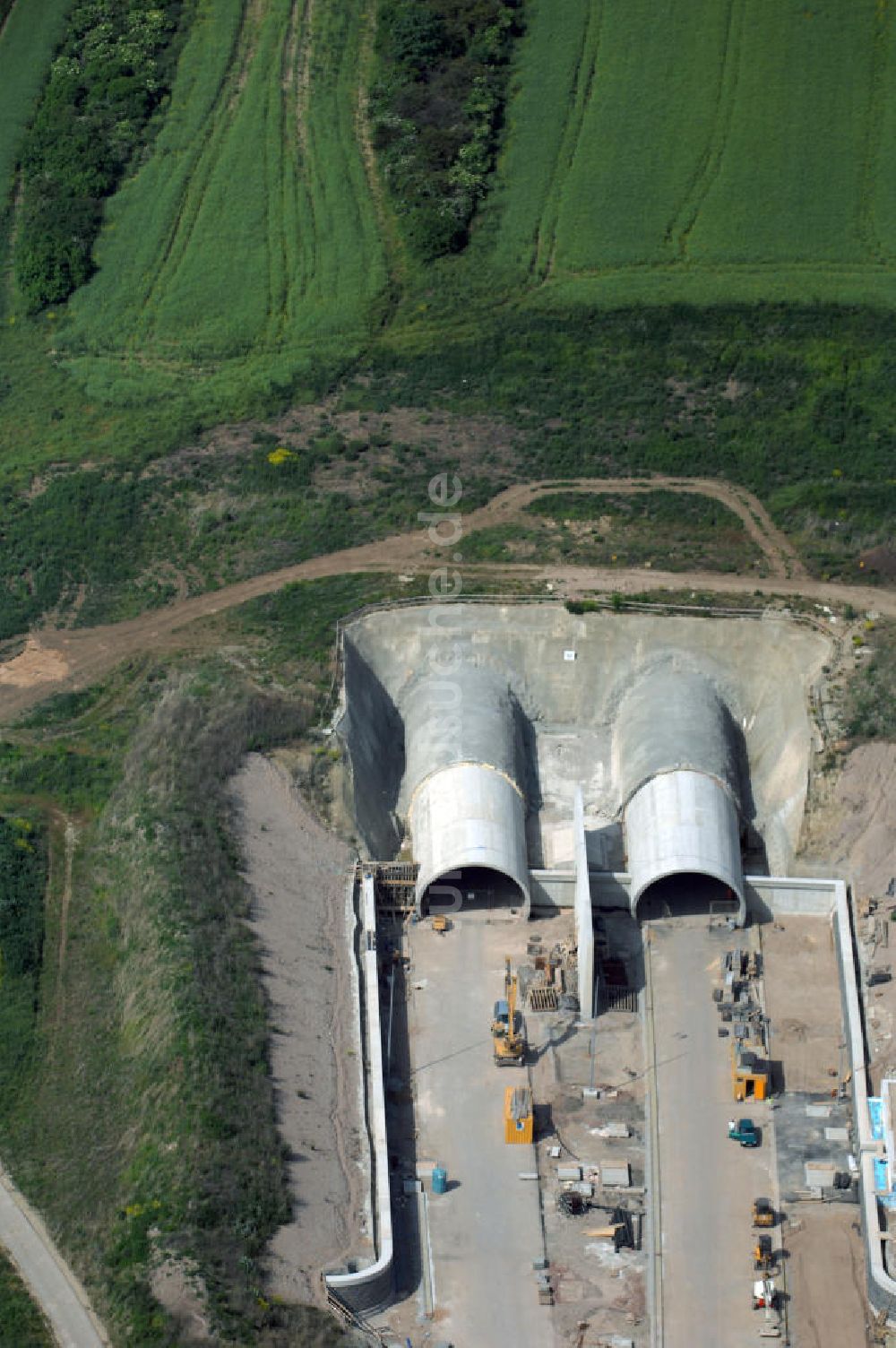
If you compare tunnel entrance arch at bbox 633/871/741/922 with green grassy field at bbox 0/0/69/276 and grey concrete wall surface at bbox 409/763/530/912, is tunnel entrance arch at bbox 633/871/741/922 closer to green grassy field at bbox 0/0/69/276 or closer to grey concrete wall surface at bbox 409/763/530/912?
grey concrete wall surface at bbox 409/763/530/912

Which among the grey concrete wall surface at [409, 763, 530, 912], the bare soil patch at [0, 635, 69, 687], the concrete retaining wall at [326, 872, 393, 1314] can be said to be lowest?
the concrete retaining wall at [326, 872, 393, 1314]

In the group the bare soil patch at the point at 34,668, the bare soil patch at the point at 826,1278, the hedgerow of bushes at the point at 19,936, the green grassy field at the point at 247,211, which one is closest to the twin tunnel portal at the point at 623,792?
the bare soil patch at the point at 826,1278

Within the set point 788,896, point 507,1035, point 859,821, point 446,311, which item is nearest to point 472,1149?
point 507,1035

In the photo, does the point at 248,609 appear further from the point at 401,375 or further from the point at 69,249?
the point at 69,249

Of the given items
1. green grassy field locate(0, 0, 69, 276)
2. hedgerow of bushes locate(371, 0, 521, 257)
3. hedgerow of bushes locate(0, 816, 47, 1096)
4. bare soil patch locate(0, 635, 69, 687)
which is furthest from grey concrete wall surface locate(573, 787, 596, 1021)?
green grassy field locate(0, 0, 69, 276)

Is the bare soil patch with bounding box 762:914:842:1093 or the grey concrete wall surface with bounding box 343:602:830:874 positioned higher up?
the grey concrete wall surface with bounding box 343:602:830:874

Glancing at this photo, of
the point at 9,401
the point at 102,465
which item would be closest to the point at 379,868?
the point at 102,465

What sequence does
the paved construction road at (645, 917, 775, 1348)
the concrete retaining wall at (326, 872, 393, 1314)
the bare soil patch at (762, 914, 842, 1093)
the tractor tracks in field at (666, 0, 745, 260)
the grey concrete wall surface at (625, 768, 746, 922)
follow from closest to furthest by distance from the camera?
the concrete retaining wall at (326, 872, 393, 1314) < the paved construction road at (645, 917, 775, 1348) < the bare soil patch at (762, 914, 842, 1093) < the grey concrete wall surface at (625, 768, 746, 922) < the tractor tracks in field at (666, 0, 745, 260)
